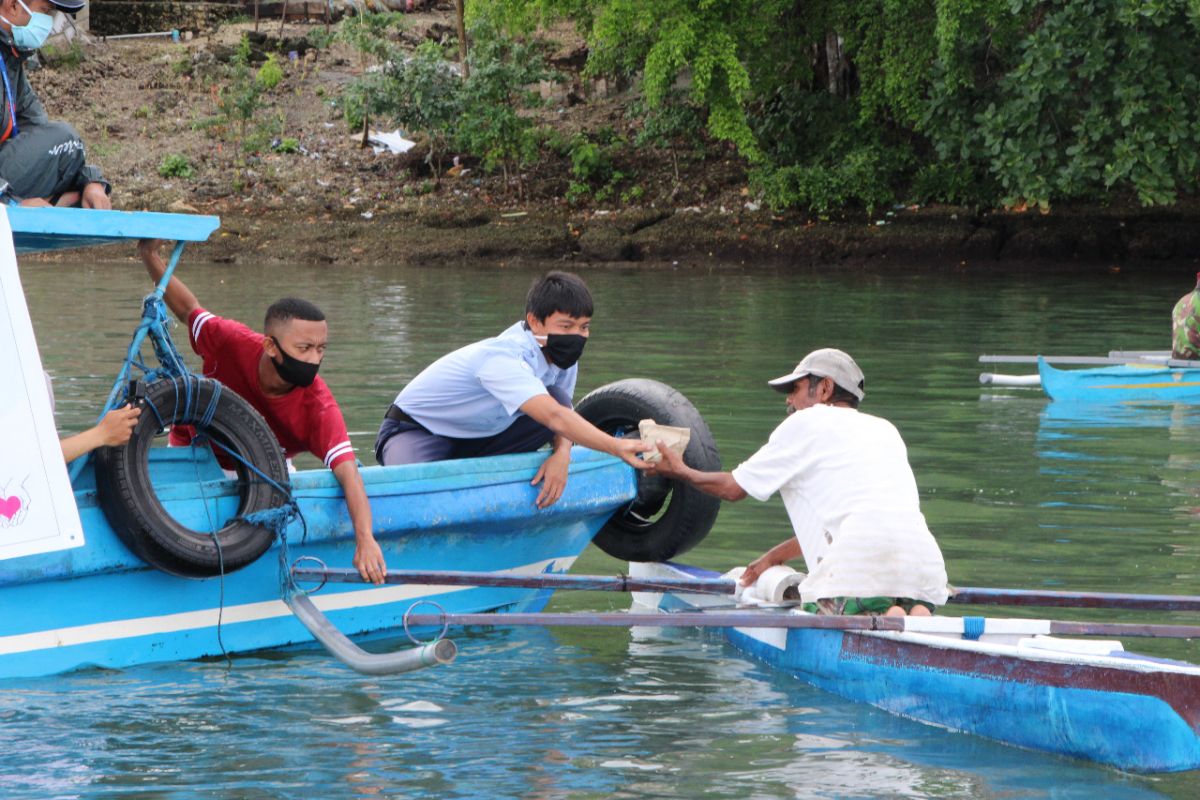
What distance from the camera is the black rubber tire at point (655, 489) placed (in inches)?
294

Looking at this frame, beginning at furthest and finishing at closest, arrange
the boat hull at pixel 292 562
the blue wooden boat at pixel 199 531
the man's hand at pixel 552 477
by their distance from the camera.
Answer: the man's hand at pixel 552 477 < the boat hull at pixel 292 562 < the blue wooden boat at pixel 199 531

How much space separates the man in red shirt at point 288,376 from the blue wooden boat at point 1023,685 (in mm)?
1764

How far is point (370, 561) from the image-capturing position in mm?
6375

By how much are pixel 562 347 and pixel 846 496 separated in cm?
163

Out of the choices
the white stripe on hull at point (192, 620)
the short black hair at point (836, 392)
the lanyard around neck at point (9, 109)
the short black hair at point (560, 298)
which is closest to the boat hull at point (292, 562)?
the white stripe on hull at point (192, 620)

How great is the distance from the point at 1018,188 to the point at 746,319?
6.81 meters

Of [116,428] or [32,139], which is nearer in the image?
[116,428]

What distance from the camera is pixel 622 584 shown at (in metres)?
6.69

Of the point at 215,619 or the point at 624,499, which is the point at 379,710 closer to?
the point at 215,619

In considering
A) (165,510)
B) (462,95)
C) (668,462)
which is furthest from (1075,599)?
(462,95)

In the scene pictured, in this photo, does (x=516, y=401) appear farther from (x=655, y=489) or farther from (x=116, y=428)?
(x=116, y=428)

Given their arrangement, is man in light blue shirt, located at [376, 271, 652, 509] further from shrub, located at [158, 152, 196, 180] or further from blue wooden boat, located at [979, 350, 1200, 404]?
shrub, located at [158, 152, 196, 180]

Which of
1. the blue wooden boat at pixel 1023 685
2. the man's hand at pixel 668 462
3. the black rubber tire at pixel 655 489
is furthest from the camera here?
the black rubber tire at pixel 655 489

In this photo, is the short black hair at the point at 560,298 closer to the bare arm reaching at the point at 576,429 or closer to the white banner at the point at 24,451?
the bare arm reaching at the point at 576,429
